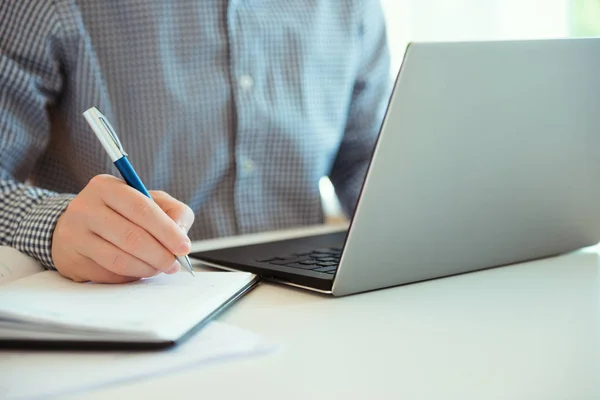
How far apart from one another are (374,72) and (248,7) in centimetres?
29

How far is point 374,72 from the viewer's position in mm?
1311

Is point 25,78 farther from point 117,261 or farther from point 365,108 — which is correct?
point 365,108

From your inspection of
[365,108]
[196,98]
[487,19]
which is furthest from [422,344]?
[487,19]

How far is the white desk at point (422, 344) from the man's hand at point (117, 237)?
0.08m

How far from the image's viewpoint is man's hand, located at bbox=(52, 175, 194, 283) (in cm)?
63

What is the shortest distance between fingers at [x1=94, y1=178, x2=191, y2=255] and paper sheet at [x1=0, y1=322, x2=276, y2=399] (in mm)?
115

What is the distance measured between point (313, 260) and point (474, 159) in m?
0.20

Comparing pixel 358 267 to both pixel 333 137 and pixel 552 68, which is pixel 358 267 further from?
pixel 333 137

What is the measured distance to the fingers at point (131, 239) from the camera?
2.07 ft

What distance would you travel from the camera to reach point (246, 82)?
112 centimetres

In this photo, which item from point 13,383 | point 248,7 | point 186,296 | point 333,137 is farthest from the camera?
point 333,137

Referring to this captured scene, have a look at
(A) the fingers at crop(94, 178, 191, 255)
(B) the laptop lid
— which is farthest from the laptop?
(A) the fingers at crop(94, 178, 191, 255)

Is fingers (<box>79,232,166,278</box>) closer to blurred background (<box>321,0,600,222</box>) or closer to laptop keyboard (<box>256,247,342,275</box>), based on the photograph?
laptop keyboard (<box>256,247,342,275</box>)

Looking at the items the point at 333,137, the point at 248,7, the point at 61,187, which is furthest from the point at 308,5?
the point at 61,187
